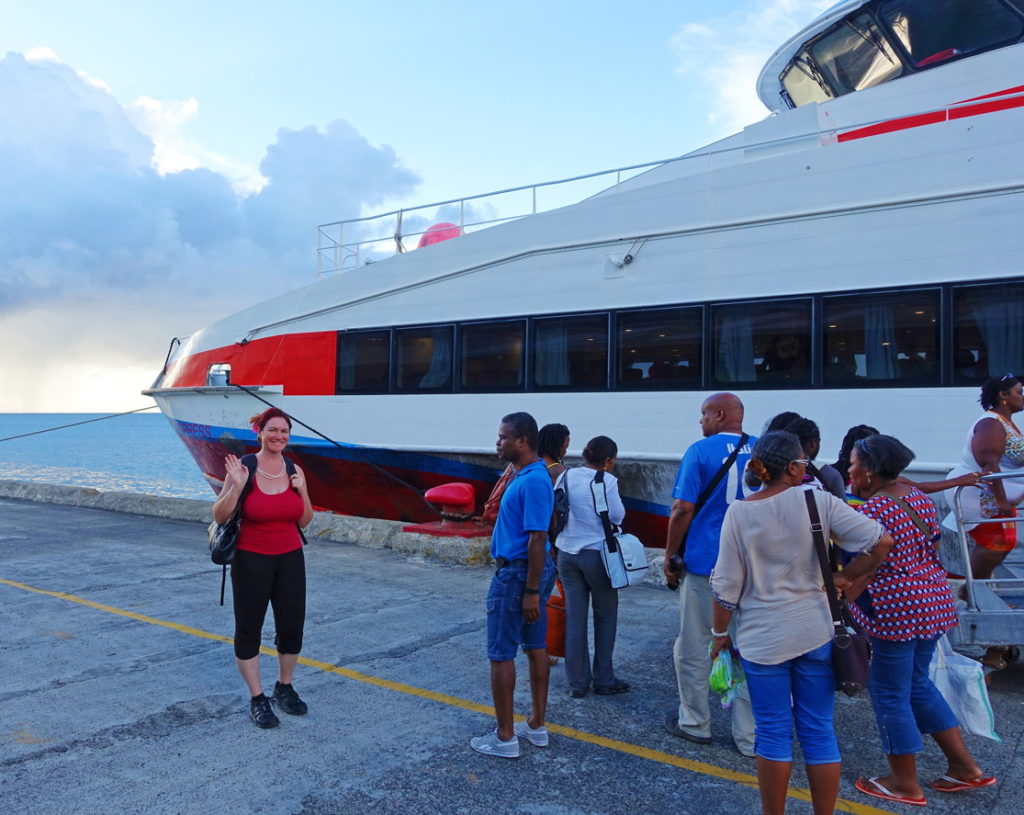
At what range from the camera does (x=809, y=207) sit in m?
6.79

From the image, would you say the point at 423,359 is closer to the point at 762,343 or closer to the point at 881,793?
the point at 762,343

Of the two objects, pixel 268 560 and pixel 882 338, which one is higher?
pixel 882 338

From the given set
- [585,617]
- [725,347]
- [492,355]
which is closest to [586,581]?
[585,617]

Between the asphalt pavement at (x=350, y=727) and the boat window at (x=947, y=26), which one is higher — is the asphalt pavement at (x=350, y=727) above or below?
below

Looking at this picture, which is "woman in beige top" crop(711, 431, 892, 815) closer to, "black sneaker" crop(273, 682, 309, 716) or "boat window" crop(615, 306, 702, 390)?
"black sneaker" crop(273, 682, 309, 716)

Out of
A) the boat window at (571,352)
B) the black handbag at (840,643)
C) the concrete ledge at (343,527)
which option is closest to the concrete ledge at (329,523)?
the concrete ledge at (343,527)

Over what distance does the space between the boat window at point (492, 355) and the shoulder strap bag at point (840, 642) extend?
5.50 meters

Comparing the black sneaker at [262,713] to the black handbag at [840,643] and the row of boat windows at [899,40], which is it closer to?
the black handbag at [840,643]

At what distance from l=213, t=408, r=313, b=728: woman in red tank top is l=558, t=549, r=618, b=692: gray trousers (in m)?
1.32

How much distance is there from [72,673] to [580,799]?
9.34 ft

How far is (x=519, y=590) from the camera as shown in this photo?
3.36 meters

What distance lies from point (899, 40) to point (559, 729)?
7437 mm

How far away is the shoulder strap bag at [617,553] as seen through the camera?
13.1 ft

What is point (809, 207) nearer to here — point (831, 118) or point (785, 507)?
point (831, 118)
